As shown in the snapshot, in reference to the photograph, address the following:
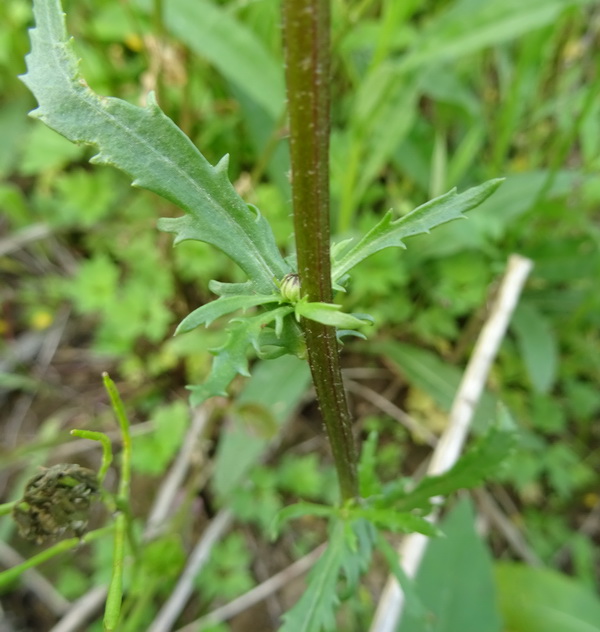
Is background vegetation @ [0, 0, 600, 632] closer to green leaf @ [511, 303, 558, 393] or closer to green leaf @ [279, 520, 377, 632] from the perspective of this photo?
green leaf @ [511, 303, 558, 393]

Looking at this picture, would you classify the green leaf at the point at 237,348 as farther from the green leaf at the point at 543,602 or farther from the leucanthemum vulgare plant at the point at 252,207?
the green leaf at the point at 543,602

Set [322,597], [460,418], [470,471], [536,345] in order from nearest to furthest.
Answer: [322,597]
[470,471]
[460,418]
[536,345]

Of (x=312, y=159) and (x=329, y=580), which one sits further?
(x=329, y=580)

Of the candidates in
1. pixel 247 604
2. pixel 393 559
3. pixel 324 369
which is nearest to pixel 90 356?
pixel 247 604

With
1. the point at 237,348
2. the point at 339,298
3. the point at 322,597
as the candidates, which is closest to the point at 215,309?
the point at 237,348

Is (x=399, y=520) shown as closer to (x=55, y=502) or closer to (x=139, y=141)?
(x=55, y=502)

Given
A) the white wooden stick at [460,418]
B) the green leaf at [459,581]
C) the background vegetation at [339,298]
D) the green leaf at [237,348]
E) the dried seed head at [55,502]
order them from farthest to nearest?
the background vegetation at [339,298] → the green leaf at [459,581] → the white wooden stick at [460,418] → the dried seed head at [55,502] → the green leaf at [237,348]

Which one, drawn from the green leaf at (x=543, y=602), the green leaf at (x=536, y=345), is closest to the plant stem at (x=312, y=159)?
the green leaf at (x=536, y=345)
